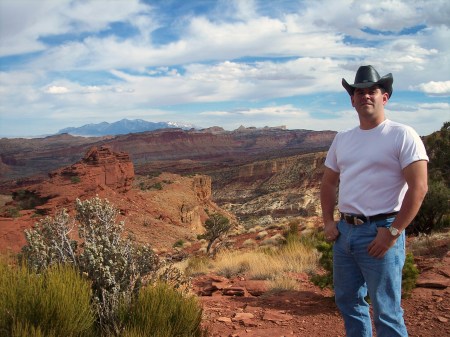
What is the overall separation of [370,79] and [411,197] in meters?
0.87

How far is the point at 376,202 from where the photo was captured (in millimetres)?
2777

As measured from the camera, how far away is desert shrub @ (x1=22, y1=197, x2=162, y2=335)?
349 cm

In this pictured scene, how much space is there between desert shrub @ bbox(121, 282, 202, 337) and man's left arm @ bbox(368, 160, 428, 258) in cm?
178

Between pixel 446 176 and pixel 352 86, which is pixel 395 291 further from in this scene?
pixel 446 176

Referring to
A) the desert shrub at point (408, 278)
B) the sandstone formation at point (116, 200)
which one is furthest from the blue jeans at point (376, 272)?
the sandstone formation at point (116, 200)

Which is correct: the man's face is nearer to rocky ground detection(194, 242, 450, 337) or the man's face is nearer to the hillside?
rocky ground detection(194, 242, 450, 337)

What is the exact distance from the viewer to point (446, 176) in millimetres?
17969

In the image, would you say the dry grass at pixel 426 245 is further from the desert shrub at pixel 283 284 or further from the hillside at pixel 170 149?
the hillside at pixel 170 149

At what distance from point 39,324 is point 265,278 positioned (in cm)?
464

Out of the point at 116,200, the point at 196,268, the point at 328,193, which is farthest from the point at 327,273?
the point at 116,200

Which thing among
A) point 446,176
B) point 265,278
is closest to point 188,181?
point 446,176

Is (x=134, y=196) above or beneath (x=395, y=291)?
beneath

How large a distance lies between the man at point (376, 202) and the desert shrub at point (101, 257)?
A: 6.02 feet

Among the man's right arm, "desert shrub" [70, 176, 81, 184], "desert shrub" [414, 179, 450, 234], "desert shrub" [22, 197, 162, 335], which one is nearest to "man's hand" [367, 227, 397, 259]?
the man's right arm
